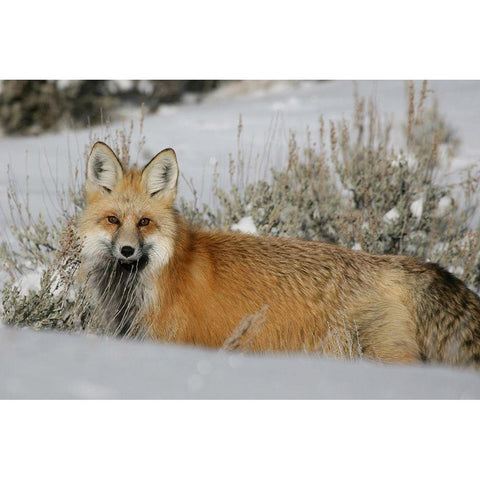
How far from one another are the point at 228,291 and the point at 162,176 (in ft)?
2.46

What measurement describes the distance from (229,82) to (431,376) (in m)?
3.12

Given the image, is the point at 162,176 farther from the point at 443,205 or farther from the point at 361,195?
the point at 443,205

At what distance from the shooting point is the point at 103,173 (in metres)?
3.39

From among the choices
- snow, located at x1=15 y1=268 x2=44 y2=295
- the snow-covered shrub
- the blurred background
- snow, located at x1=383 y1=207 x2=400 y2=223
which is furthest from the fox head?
snow, located at x1=383 y1=207 x2=400 y2=223

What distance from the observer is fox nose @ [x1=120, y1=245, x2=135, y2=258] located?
3.16 m

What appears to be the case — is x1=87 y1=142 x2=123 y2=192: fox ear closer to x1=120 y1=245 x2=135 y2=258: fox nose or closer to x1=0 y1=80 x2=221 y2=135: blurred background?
x1=120 y1=245 x2=135 y2=258: fox nose

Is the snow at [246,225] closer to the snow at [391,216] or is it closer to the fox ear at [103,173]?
the snow at [391,216]

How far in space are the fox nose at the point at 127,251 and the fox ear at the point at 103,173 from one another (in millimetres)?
422

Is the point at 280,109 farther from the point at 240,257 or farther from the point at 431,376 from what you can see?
the point at 431,376

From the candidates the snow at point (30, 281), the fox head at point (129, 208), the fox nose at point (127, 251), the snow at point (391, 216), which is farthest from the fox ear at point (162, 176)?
the snow at point (391, 216)

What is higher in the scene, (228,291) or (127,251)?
(127,251)

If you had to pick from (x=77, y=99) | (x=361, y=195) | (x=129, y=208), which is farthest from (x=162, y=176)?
(x=77, y=99)

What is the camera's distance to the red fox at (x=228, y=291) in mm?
3314

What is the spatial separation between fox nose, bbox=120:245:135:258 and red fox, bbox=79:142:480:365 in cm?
3
